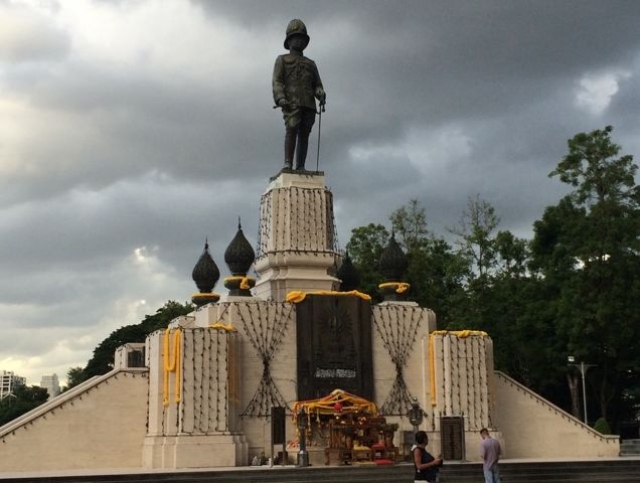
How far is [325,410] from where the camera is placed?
25.2 meters

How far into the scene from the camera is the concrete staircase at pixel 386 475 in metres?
20.9

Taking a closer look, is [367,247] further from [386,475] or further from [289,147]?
[386,475]

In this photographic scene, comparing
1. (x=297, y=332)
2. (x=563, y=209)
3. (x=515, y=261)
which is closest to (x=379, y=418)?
(x=297, y=332)

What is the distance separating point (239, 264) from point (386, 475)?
A: 8.14 metres

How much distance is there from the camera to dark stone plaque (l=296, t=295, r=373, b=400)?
2647cm

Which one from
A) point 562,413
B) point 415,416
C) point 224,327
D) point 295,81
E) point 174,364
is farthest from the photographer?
point 295,81

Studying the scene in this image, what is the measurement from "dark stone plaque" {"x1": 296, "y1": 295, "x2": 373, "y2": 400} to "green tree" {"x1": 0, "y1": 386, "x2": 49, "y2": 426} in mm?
40913

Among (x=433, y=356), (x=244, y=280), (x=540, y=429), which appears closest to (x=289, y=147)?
(x=244, y=280)

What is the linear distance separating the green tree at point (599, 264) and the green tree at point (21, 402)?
125 feet

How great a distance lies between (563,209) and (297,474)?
2187cm

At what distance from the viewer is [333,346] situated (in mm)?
26797

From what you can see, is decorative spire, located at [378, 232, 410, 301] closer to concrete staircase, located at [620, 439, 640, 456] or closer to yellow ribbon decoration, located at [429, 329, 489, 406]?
yellow ribbon decoration, located at [429, 329, 489, 406]

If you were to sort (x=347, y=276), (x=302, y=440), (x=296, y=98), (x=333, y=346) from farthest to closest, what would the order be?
(x=347, y=276) → (x=296, y=98) → (x=333, y=346) → (x=302, y=440)

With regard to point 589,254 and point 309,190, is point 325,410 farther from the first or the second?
point 589,254
